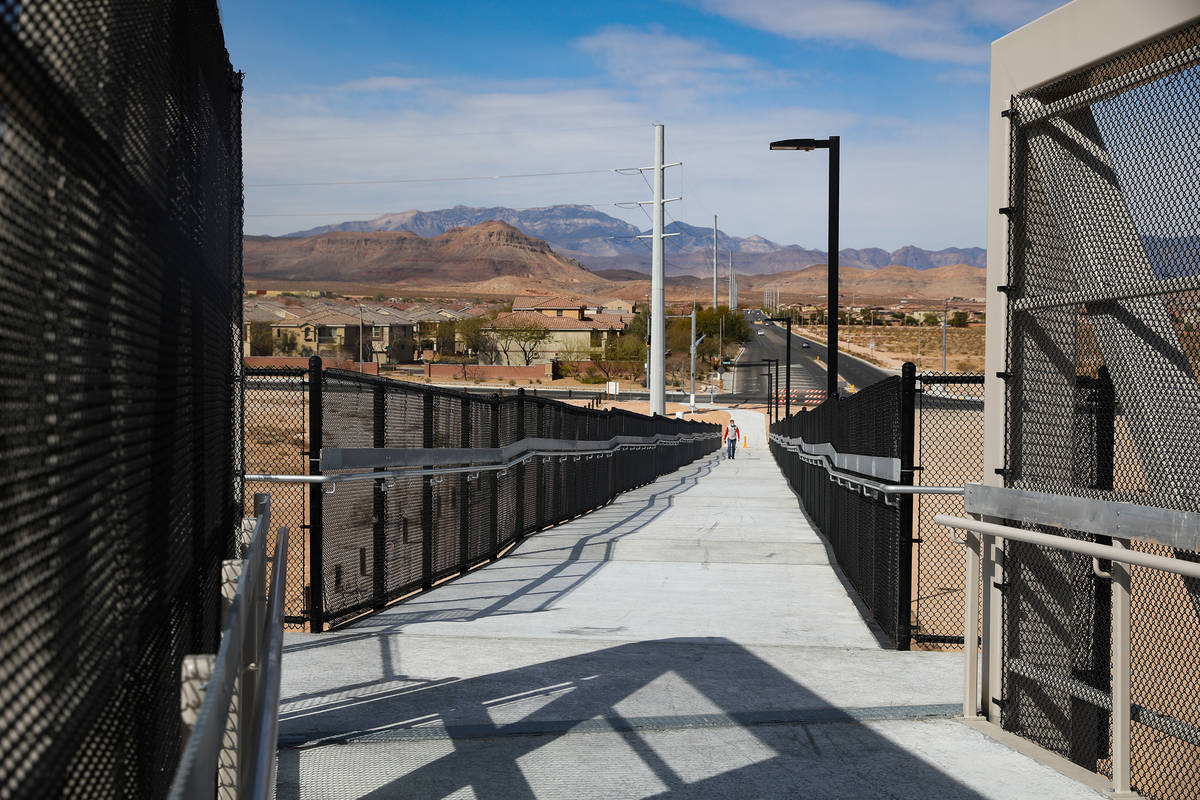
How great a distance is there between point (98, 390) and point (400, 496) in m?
7.58

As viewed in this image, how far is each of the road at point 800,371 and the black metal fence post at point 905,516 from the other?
78.0 m

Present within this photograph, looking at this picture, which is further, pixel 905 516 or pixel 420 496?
pixel 420 496

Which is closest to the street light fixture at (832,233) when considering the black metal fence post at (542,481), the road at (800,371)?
the black metal fence post at (542,481)

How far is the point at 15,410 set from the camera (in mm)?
1571

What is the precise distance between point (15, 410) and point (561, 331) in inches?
6575

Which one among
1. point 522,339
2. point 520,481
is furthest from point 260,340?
point 520,481

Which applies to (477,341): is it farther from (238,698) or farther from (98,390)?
(98,390)

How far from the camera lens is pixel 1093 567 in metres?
5.93

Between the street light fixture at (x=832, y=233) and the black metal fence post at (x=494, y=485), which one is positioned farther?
the street light fixture at (x=832, y=233)

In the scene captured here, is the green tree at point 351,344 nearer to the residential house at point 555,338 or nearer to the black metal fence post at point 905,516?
the residential house at point 555,338

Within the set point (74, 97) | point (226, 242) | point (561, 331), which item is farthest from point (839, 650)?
Answer: point (561, 331)

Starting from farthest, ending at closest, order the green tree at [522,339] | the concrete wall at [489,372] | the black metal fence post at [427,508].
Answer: the green tree at [522,339] → the concrete wall at [489,372] → the black metal fence post at [427,508]

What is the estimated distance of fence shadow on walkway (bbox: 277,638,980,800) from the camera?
5.07 meters

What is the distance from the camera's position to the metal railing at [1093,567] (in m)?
4.67
